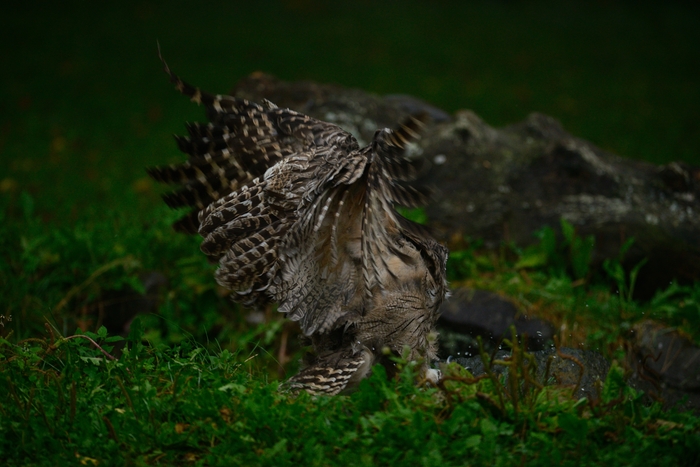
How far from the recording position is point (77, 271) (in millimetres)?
5324

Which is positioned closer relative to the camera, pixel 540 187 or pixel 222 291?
pixel 222 291

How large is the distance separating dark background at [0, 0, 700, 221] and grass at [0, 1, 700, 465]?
61mm

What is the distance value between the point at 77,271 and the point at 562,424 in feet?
13.4

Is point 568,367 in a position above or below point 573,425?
below

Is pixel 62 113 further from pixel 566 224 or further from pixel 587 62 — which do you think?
pixel 587 62

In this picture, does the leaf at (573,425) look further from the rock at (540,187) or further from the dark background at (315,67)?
the dark background at (315,67)

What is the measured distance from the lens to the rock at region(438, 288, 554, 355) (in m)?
4.78

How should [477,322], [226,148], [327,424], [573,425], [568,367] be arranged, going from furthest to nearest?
[477,322]
[226,148]
[568,367]
[327,424]
[573,425]

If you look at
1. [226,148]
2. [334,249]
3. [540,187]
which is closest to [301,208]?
[334,249]

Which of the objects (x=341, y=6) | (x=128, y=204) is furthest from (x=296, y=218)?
(x=341, y=6)

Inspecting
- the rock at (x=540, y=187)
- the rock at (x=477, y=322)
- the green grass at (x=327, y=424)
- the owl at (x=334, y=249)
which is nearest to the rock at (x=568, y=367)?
the owl at (x=334, y=249)

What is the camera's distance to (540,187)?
5.92 metres

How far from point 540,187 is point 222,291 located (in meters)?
2.96

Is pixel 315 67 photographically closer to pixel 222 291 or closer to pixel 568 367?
pixel 222 291
